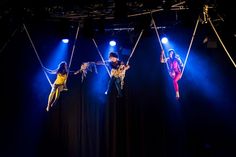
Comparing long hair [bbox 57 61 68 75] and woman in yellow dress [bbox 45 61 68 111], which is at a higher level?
long hair [bbox 57 61 68 75]

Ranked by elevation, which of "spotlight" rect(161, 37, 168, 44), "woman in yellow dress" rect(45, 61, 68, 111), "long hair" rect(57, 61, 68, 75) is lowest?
"woman in yellow dress" rect(45, 61, 68, 111)

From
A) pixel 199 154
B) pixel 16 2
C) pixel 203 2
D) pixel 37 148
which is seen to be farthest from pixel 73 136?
pixel 203 2

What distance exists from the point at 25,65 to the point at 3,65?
499 mm

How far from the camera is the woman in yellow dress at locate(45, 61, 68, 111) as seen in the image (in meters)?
8.45

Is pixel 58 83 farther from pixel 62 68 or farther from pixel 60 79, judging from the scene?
pixel 62 68

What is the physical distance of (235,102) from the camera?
26.6 ft

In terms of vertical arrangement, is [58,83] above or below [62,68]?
below

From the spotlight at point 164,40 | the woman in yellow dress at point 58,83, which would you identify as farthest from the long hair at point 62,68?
the spotlight at point 164,40

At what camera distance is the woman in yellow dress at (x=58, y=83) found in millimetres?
8445

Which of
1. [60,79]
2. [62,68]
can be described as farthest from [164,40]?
[60,79]

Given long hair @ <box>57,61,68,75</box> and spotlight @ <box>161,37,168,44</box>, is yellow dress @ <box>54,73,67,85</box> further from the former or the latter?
spotlight @ <box>161,37,168,44</box>

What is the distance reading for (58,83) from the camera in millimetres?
8453

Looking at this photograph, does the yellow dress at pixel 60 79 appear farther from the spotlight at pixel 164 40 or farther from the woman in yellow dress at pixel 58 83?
the spotlight at pixel 164 40

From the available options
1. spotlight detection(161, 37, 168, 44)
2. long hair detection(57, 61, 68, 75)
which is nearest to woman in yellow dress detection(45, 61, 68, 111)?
long hair detection(57, 61, 68, 75)
